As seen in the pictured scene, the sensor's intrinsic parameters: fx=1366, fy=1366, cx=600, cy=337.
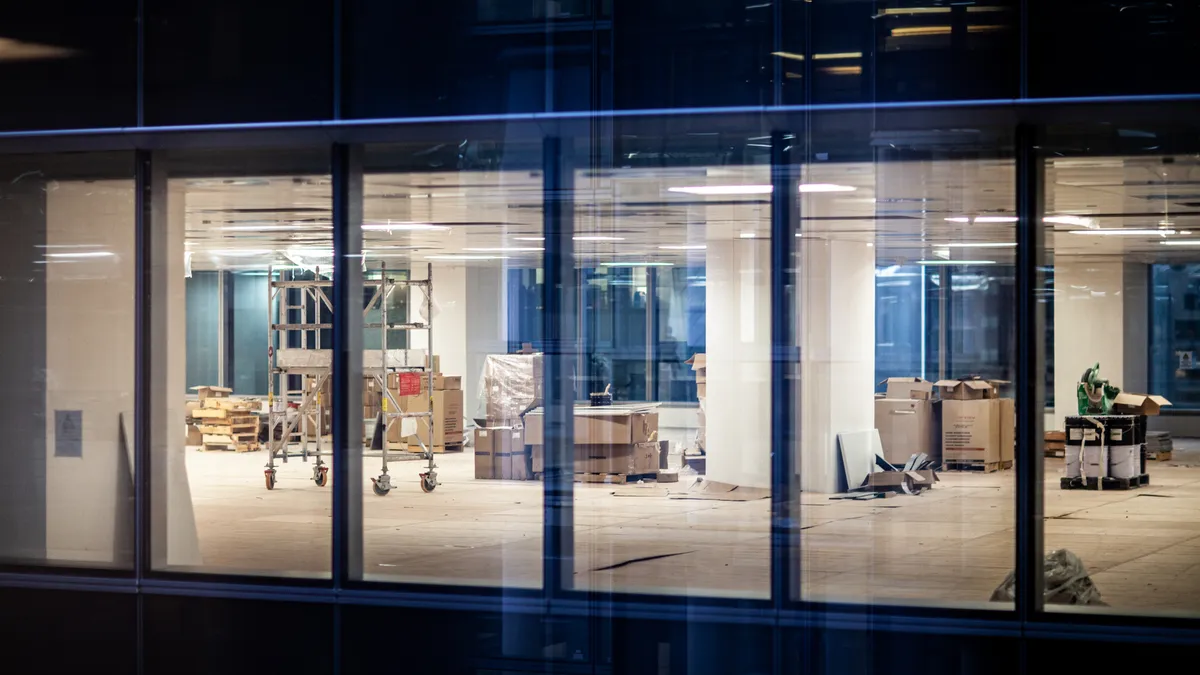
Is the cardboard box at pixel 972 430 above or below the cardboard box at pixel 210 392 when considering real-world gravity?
below

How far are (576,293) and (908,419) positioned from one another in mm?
1912

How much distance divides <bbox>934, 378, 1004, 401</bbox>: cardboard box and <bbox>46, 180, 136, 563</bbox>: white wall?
484 centimetres

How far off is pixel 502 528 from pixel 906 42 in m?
3.43

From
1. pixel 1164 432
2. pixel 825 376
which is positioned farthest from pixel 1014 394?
pixel 1164 432

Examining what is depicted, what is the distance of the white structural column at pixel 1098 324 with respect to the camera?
301 inches

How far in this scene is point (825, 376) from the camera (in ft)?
22.3

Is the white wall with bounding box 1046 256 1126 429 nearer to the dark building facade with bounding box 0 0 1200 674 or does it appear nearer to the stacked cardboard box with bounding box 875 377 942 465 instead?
the dark building facade with bounding box 0 0 1200 674

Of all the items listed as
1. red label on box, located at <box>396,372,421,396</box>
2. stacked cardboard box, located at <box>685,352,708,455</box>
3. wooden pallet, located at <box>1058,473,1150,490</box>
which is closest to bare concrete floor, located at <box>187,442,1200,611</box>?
stacked cardboard box, located at <box>685,352,708,455</box>

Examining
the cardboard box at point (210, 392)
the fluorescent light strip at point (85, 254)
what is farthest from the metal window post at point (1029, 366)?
the fluorescent light strip at point (85, 254)

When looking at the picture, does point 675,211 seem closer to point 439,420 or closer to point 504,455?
point 504,455

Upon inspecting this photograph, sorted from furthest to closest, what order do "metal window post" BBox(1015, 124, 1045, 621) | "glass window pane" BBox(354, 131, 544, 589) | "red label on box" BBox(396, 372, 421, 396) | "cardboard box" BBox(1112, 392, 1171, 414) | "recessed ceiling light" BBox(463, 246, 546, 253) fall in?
"cardboard box" BBox(1112, 392, 1171, 414) < "red label on box" BBox(396, 372, 421, 396) < "glass window pane" BBox(354, 131, 544, 589) < "recessed ceiling light" BBox(463, 246, 546, 253) < "metal window post" BBox(1015, 124, 1045, 621)

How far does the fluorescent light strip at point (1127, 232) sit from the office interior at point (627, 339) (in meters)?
0.04

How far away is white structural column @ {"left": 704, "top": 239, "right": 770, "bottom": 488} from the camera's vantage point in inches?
268

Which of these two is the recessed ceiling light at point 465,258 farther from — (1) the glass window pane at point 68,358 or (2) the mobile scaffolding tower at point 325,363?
(1) the glass window pane at point 68,358
